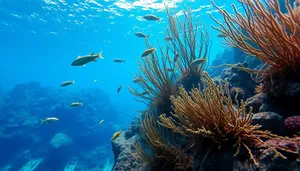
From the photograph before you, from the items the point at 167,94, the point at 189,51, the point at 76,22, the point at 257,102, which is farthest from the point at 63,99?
the point at 257,102

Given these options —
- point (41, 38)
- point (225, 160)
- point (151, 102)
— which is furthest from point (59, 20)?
point (225, 160)

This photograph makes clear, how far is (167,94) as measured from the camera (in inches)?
205

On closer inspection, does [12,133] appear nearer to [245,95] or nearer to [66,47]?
[245,95]

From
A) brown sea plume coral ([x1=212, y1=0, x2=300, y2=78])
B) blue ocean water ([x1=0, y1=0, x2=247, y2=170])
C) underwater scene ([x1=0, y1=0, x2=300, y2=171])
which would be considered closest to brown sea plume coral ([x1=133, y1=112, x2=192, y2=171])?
underwater scene ([x1=0, y1=0, x2=300, y2=171])

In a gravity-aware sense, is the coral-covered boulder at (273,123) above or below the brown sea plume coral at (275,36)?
below

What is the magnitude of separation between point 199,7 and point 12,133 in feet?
72.6

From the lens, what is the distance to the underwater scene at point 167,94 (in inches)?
82.5

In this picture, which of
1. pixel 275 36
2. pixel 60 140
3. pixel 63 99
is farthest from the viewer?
pixel 63 99

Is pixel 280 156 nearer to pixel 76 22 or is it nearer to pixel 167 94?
pixel 167 94

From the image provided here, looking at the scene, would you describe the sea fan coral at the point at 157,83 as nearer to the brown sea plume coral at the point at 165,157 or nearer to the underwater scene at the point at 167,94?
the underwater scene at the point at 167,94

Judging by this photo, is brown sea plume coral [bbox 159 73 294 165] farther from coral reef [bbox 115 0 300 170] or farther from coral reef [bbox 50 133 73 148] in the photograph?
coral reef [bbox 50 133 73 148]

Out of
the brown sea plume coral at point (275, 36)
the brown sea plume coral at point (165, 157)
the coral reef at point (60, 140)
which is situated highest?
the brown sea plume coral at point (275, 36)

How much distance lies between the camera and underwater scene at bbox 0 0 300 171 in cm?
210

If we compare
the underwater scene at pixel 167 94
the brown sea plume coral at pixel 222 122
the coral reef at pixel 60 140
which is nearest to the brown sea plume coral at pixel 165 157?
the underwater scene at pixel 167 94
